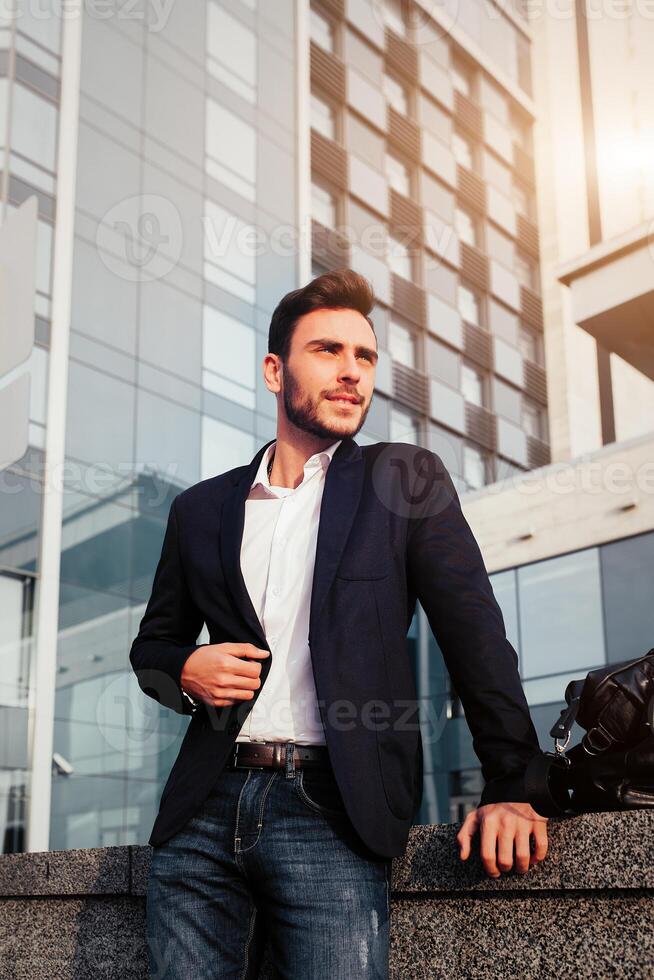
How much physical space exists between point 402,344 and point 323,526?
2758cm

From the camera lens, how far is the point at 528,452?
33.9m

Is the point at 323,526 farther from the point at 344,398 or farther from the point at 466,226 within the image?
the point at 466,226

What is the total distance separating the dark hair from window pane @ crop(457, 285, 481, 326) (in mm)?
30047

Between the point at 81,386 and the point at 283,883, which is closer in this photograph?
the point at 283,883

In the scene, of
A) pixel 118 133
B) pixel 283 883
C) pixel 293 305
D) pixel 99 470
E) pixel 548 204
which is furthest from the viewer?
pixel 548 204

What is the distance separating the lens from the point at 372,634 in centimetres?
219

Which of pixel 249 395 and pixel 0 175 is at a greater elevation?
pixel 0 175

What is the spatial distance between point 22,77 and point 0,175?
1792mm

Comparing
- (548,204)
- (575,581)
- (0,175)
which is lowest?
(575,581)

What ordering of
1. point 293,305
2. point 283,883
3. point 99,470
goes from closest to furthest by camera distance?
point 283,883 → point 293,305 → point 99,470

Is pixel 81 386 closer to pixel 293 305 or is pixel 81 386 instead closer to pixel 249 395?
pixel 249 395

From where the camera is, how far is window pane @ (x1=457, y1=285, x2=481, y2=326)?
106ft

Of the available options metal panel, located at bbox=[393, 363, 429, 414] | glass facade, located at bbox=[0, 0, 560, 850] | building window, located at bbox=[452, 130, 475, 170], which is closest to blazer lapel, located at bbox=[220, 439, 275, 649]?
glass facade, located at bbox=[0, 0, 560, 850]

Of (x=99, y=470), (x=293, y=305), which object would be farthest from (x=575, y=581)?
(x=293, y=305)
